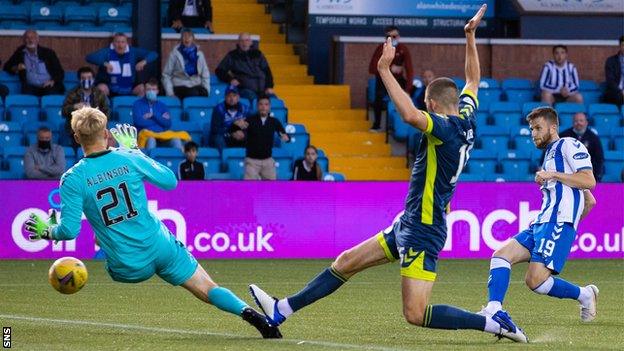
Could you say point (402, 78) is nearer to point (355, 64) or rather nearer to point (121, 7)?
point (355, 64)

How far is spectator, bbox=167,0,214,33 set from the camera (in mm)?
23531

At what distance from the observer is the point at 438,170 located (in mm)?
9539

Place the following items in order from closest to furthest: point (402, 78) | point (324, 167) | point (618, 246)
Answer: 1. point (618, 246)
2. point (324, 167)
3. point (402, 78)

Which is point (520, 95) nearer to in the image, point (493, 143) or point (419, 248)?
point (493, 143)

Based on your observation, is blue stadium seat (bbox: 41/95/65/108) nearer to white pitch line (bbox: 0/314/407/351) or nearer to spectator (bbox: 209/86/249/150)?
spectator (bbox: 209/86/249/150)

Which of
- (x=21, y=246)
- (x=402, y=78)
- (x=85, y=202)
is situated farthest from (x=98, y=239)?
(x=402, y=78)

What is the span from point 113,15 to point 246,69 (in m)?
3.08

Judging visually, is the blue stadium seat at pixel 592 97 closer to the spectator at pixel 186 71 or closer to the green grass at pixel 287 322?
the spectator at pixel 186 71

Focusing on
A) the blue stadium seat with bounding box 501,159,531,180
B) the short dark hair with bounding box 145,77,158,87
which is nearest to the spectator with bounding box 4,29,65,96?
the short dark hair with bounding box 145,77,158,87

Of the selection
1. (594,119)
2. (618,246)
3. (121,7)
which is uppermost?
(121,7)

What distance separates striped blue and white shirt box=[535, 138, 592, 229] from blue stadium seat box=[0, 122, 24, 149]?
1104cm

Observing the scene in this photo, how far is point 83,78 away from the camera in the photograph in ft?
66.6

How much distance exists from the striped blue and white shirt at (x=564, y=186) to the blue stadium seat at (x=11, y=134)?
11.0 metres

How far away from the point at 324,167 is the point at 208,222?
301 centimetres
